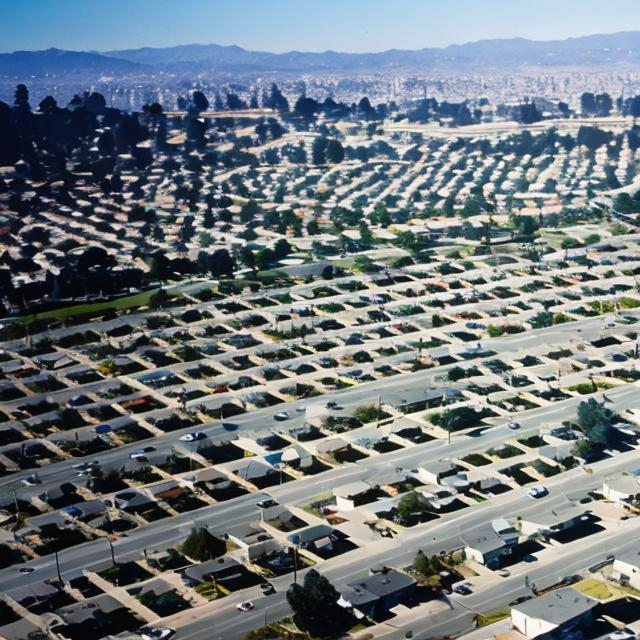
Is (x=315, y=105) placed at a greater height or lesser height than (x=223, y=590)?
greater

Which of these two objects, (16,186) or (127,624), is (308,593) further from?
(16,186)

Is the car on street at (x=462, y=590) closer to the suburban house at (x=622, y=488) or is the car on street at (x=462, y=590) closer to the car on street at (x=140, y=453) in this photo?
the suburban house at (x=622, y=488)

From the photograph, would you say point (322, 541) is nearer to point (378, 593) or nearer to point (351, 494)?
point (351, 494)

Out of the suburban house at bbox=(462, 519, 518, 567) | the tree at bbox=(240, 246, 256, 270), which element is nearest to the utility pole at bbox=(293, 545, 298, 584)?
the suburban house at bbox=(462, 519, 518, 567)

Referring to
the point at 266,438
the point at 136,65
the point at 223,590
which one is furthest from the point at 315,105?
the point at 136,65

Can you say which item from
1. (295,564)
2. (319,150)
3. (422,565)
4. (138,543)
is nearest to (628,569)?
(422,565)

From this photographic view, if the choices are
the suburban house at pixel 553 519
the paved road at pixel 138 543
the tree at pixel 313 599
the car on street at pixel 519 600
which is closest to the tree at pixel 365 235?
the paved road at pixel 138 543

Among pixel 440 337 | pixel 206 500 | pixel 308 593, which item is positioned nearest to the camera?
pixel 308 593
